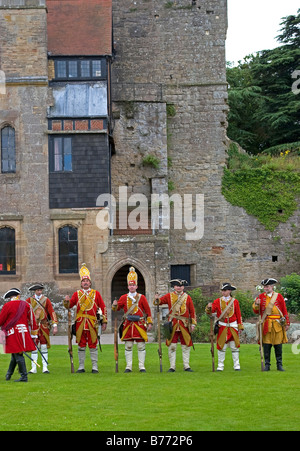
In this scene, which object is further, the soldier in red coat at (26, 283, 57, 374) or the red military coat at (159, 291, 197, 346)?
the soldier in red coat at (26, 283, 57, 374)

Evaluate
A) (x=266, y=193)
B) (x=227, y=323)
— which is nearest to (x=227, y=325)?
(x=227, y=323)

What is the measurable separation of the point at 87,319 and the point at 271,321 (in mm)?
4172

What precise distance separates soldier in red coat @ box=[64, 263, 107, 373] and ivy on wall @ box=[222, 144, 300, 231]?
19.6m

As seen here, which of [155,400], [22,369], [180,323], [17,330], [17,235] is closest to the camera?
[155,400]

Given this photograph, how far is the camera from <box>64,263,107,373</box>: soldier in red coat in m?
18.4

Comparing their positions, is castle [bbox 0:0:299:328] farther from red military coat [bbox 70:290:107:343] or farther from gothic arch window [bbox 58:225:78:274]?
red military coat [bbox 70:290:107:343]

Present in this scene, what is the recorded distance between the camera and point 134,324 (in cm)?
1853

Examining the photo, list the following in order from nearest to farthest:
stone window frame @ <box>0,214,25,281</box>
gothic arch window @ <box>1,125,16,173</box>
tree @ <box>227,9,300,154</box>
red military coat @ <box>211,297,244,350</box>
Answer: red military coat @ <box>211,297,244,350</box>
stone window frame @ <box>0,214,25,281</box>
gothic arch window @ <box>1,125,16,173</box>
tree @ <box>227,9,300,154</box>

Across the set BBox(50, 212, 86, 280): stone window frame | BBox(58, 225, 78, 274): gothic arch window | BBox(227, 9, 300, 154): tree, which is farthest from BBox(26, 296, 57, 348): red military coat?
BBox(227, 9, 300, 154): tree

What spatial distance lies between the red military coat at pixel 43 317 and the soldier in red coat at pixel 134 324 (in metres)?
1.75

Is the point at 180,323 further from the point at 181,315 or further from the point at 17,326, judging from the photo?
the point at 17,326

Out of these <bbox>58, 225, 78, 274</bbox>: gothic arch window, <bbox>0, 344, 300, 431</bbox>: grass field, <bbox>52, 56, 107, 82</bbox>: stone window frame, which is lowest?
<bbox>0, 344, 300, 431</bbox>: grass field

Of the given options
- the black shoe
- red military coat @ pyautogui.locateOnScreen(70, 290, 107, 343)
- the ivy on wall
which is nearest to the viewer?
the black shoe

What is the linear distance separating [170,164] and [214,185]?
2.29 m
